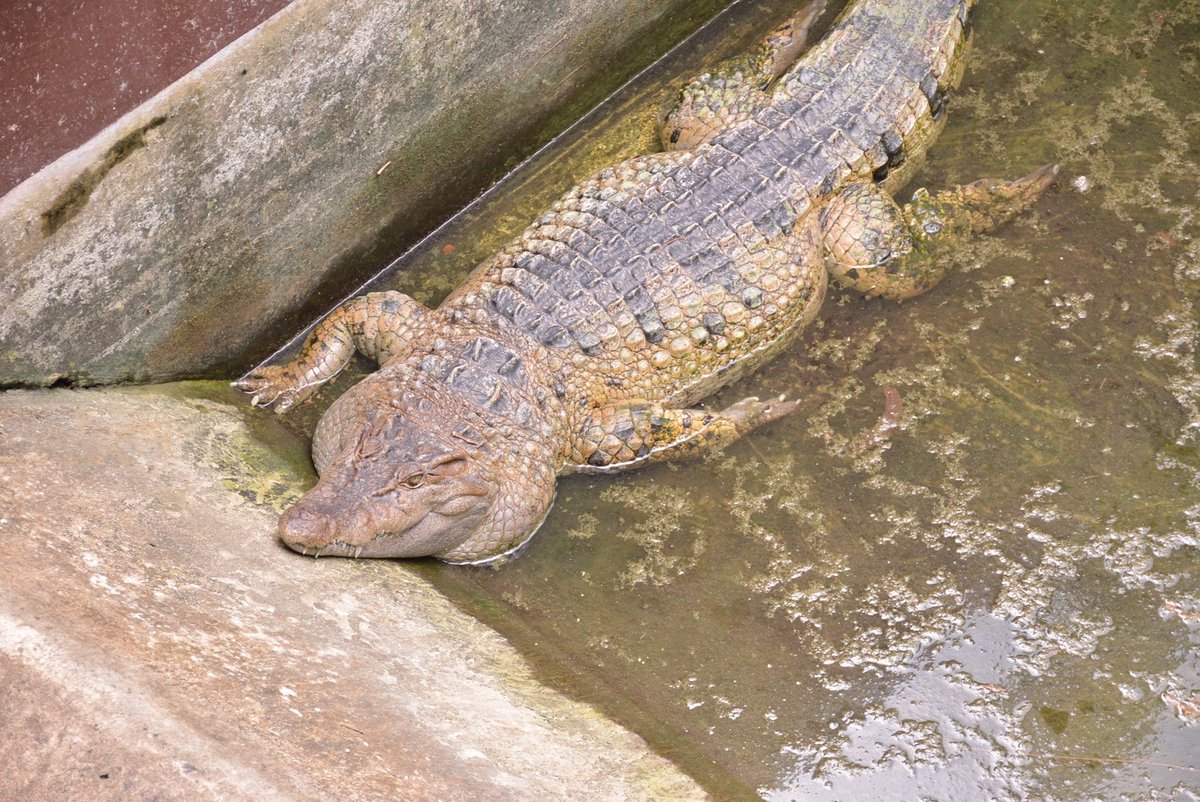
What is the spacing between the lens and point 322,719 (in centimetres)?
264

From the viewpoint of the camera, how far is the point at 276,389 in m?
4.15

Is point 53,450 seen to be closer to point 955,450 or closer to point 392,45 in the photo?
point 392,45

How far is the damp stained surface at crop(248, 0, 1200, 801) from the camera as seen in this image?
344 centimetres

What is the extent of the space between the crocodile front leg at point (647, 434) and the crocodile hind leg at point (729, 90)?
1214 mm

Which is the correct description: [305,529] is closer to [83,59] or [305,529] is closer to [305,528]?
[305,528]

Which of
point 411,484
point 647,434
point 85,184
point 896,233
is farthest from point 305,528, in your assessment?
point 896,233

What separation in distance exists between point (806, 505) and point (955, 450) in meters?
0.58

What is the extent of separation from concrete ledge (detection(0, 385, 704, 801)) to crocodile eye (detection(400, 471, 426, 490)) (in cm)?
27

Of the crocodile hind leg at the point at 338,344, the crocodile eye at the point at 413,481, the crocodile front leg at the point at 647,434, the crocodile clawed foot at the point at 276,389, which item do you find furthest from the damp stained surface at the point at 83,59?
the crocodile front leg at the point at 647,434

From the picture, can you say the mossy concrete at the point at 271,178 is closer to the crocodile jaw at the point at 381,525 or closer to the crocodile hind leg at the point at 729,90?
the crocodile hind leg at the point at 729,90

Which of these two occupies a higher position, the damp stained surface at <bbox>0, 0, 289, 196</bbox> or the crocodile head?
the damp stained surface at <bbox>0, 0, 289, 196</bbox>

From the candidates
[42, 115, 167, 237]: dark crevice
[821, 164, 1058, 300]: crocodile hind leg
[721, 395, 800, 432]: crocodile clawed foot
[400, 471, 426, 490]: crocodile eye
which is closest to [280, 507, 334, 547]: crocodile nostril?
[400, 471, 426, 490]: crocodile eye

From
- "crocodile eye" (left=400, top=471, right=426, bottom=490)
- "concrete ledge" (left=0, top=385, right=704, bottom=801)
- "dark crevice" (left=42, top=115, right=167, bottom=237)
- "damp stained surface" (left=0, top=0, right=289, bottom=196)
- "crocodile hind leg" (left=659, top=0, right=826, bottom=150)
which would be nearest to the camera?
Answer: "concrete ledge" (left=0, top=385, right=704, bottom=801)

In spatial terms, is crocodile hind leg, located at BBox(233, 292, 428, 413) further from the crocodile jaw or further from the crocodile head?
the crocodile jaw
